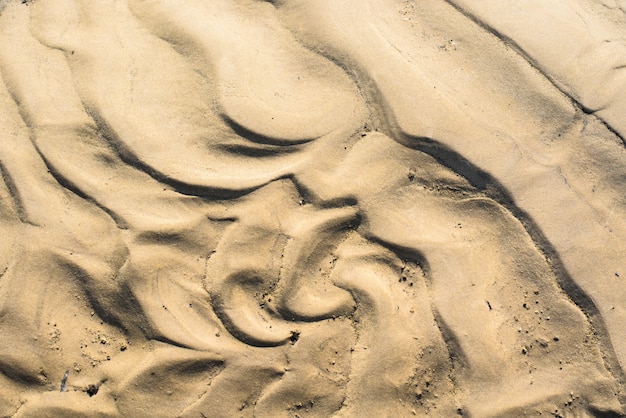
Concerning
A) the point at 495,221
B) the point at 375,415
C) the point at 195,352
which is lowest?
the point at 195,352

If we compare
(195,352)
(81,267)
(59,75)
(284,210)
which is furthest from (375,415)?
(59,75)

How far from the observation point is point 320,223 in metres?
2.33

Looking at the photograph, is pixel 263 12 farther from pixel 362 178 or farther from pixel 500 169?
pixel 500 169

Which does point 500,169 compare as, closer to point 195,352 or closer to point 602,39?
point 602,39

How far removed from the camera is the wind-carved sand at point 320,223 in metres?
2.21

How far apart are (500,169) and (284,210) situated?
1149mm

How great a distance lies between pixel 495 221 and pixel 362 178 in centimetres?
71

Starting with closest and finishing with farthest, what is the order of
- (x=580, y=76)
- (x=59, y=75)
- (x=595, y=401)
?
1. (x=595, y=401)
2. (x=580, y=76)
3. (x=59, y=75)

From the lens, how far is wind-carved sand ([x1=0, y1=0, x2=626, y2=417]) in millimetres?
2213

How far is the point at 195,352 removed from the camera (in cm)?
226

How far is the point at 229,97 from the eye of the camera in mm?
2525

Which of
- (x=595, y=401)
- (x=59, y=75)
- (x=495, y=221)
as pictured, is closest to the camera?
(x=595, y=401)

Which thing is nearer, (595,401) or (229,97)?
(595,401)

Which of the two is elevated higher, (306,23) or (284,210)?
(306,23)
